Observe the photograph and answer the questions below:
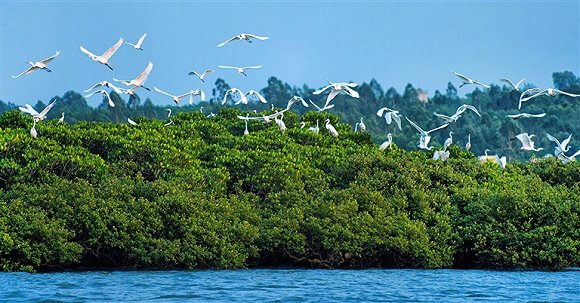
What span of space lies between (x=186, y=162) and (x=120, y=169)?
5.79ft

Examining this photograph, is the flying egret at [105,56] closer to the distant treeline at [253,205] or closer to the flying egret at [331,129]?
the distant treeline at [253,205]

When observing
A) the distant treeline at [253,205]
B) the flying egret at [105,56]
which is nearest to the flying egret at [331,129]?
the distant treeline at [253,205]

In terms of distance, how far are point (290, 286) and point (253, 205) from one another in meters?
Result: 6.09

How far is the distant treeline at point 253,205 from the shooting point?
81.5 ft

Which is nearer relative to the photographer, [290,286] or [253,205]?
[290,286]

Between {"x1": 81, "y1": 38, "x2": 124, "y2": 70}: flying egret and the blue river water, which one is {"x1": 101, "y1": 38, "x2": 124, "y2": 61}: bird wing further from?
the blue river water

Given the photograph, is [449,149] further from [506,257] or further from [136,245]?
[136,245]

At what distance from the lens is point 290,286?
877 inches

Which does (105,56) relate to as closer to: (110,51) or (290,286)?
(110,51)

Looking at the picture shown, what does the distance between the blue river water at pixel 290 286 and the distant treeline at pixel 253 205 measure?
0.80 m

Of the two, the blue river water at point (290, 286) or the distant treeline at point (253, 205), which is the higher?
the distant treeline at point (253, 205)

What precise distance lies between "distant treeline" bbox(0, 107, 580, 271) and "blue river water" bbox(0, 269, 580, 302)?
31.5 inches

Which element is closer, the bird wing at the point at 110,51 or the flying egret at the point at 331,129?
the bird wing at the point at 110,51

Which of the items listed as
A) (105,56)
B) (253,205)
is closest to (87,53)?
(105,56)
